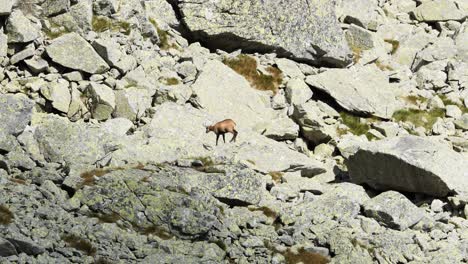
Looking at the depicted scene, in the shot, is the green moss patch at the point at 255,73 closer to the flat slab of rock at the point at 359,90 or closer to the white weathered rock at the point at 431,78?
the flat slab of rock at the point at 359,90

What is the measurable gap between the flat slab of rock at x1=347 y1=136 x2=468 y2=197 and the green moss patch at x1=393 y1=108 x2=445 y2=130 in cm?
1077

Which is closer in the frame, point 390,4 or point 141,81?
point 141,81

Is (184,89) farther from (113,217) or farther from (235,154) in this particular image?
(113,217)

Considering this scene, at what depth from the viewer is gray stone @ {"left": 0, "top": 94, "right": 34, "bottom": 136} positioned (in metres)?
30.1

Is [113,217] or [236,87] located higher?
[113,217]

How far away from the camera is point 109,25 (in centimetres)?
4009

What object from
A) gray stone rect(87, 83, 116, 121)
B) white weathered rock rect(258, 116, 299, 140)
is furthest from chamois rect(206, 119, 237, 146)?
gray stone rect(87, 83, 116, 121)

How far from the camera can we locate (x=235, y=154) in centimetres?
3284

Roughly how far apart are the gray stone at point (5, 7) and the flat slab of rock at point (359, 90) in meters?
16.6

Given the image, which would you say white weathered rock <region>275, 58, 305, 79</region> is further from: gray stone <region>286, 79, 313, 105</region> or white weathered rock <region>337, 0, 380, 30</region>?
white weathered rock <region>337, 0, 380, 30</region>

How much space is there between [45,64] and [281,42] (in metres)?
14.9

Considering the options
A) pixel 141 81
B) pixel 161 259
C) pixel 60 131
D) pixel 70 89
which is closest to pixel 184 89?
pixel 141 81

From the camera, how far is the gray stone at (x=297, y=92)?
134 feet

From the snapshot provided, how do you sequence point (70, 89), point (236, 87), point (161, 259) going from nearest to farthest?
point (161, 259)
point (70, 89)
point (236, 87)
